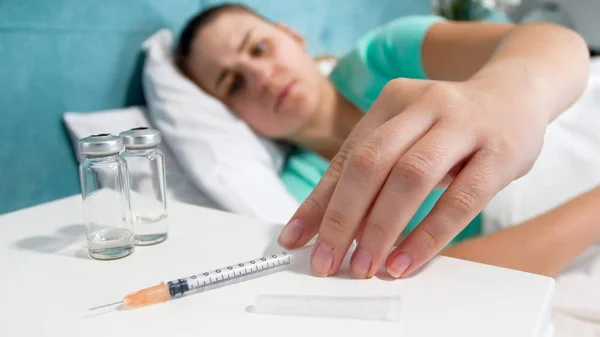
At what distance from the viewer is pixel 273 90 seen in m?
1.01

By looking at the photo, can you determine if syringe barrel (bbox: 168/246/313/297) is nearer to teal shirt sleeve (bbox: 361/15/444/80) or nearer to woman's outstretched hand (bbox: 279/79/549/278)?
woman's outstretched hand (bbox: 279/79/549/278)

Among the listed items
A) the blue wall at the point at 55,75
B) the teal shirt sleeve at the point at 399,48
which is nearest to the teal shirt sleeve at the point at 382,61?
the teal shirt sleeve at the point at 399,48

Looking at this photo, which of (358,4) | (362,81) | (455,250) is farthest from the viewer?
(358,4)

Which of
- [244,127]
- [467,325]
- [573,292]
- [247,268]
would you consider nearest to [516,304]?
[467,325]

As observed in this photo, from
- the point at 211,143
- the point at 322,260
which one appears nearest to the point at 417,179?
the point at 322,260

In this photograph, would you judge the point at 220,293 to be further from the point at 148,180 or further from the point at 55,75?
the point at 55,75

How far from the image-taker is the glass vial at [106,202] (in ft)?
1.64

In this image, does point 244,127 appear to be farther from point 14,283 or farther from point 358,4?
point 358,4

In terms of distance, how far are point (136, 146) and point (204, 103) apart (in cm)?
47

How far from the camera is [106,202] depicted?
0.54m

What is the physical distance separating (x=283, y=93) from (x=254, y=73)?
0.24 ft

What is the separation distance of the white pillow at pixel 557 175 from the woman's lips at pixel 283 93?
1.47 ft

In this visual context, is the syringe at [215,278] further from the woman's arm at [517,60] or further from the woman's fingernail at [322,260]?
the woman's arm at [517,60]

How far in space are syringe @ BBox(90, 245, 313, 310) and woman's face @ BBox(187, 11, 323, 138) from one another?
1.91 ft
